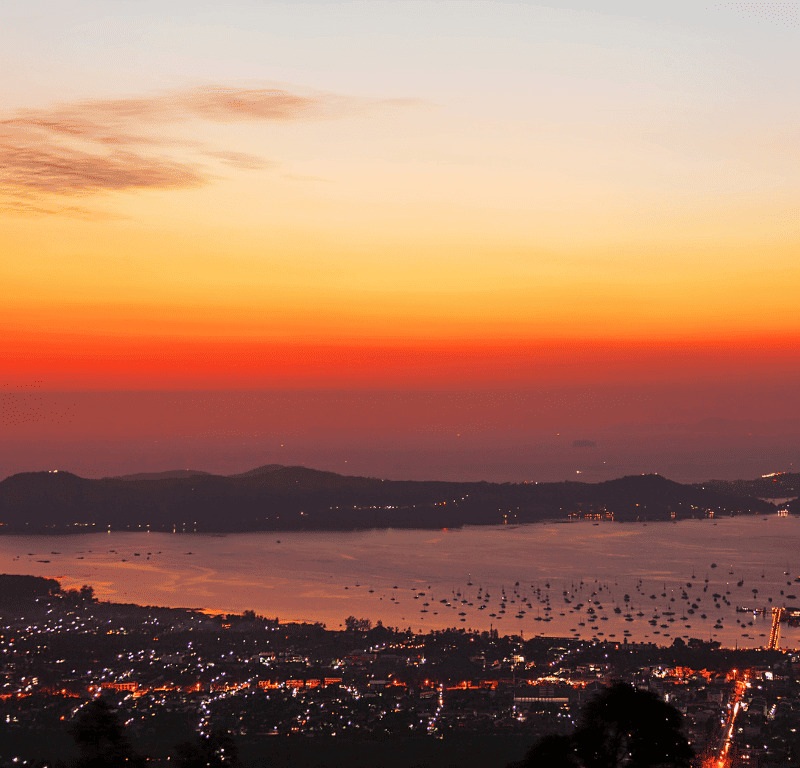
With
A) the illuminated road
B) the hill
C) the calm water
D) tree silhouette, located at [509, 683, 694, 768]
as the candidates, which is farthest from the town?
the hill

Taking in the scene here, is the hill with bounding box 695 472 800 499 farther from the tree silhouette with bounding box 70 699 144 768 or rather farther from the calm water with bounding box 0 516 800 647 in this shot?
the tree silhouette with bounding box 70 699 144 768

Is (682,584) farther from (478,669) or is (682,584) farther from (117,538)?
(117,538)

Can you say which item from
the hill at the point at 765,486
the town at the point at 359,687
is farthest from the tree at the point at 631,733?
the hill at the point at 765,486

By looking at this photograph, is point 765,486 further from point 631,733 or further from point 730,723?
point 631,733

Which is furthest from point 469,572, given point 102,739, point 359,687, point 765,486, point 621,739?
point 765,486

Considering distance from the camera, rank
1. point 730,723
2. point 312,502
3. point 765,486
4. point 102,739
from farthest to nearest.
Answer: point 765,486, point 312,502, point 730,723, point 102,739

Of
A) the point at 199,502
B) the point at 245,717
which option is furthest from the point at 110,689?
the point at 199,502
